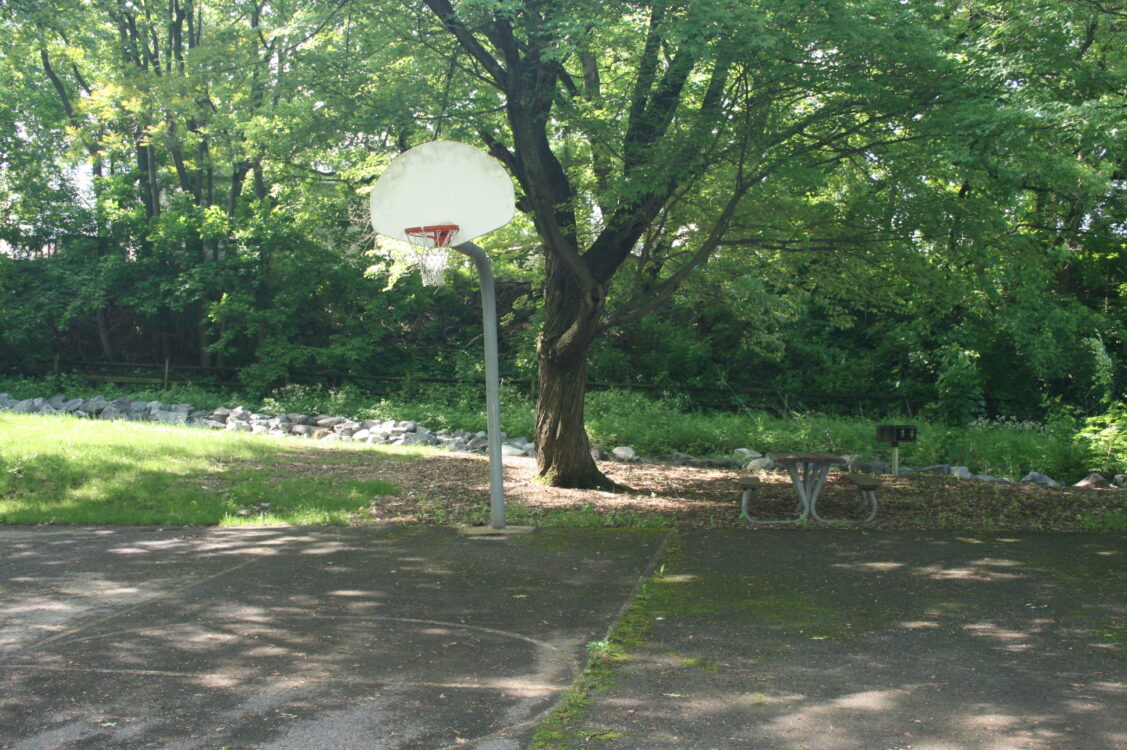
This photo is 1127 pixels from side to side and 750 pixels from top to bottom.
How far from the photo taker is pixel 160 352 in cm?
2380

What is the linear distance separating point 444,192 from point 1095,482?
946 centimetres

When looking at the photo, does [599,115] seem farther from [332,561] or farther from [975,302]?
[975,302]

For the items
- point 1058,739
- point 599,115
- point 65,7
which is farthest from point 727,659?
point 65,7

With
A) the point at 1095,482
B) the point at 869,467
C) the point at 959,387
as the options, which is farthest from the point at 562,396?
the point at 959,387

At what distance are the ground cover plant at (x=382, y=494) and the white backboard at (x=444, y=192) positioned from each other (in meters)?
2.76

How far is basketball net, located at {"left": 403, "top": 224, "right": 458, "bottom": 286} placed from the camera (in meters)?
7.66

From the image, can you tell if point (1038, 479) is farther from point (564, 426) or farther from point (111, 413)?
point (111, 413)

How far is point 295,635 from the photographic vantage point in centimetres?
485

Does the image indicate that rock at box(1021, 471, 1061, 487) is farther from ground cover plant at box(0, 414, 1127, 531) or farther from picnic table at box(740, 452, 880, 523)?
picnic table at box(740, 452, 880, 523)

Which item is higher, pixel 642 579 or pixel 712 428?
pixel 712 428

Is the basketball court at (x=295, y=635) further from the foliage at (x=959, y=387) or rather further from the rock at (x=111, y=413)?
the rock at (x=111, y=413)

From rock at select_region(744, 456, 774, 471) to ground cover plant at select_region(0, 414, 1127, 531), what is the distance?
69cm

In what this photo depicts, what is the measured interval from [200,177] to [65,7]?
1086 cm

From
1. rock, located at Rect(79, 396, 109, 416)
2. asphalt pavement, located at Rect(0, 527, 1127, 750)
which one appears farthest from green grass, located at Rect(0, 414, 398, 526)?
rock, located at Rect(79, 396, 109, 416)
